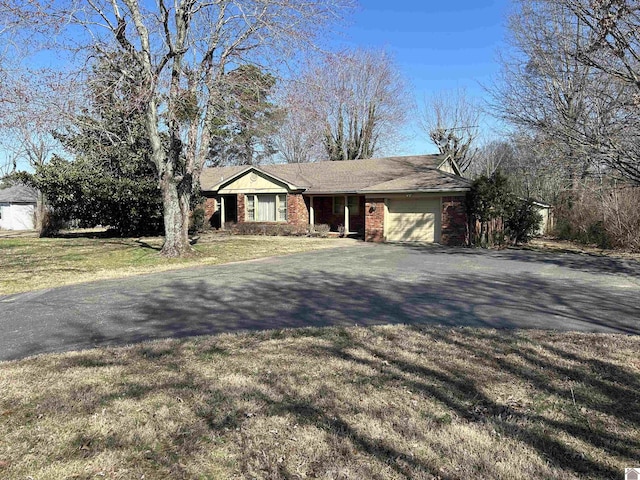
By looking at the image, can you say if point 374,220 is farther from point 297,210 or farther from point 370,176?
point 297,210

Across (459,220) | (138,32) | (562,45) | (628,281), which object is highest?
(138,32)

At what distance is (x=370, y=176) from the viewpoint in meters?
24.6

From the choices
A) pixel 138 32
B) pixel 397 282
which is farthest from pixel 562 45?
pixel 138 32

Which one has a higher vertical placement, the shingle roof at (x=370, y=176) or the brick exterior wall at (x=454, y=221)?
the shingle roof at (x=370, y=176)

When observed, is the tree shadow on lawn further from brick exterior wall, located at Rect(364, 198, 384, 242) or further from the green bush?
the green bush

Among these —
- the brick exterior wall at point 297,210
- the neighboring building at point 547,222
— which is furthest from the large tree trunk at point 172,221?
the neighboring building at point 547,222

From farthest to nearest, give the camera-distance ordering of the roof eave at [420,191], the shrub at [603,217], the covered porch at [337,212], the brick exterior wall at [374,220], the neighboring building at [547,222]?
the covered porch at [337,212] → the neighboring building at [547,222] → the brick exterior wall at [374,220] → the roof eave at [420,191] → the shrub at [603,217]

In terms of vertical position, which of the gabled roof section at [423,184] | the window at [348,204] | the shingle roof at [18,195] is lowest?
the window at [348,204]

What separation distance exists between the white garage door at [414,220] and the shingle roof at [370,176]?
885mm

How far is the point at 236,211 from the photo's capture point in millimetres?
28109

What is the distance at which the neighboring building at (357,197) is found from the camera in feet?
64.5

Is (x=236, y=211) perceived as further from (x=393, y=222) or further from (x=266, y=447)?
(x=266, y=447)

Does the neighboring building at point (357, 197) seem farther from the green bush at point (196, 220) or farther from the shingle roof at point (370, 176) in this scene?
the green bush at point (196, 220)

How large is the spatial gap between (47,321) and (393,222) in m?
16.7
